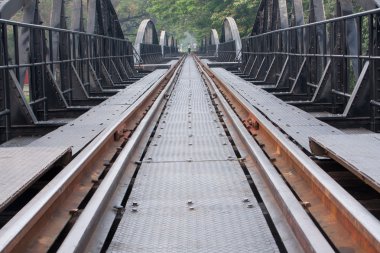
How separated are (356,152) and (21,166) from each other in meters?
2.63

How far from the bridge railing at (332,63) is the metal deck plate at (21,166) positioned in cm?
429

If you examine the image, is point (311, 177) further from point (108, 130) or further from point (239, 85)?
point (239, 85)

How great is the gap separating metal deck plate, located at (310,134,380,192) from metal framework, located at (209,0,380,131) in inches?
91.5

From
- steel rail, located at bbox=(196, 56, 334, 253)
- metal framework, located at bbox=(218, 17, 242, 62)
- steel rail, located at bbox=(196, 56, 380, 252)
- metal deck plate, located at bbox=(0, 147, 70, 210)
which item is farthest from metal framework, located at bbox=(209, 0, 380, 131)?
metal framework, located at bbox=(218, 17, 242, 62)

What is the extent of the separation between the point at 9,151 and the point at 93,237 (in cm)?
221

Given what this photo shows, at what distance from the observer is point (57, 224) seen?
12.6 ft

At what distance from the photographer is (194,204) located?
4.41 metres

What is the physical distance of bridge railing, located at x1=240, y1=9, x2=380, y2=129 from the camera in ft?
26.8

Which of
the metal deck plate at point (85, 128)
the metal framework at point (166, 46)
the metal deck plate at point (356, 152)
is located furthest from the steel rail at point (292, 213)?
the metal framework at point (166, 46)

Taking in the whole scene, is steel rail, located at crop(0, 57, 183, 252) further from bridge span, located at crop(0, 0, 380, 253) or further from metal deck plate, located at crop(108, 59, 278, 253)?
metal deck plate, located at crop(108, 59, 278, 253)

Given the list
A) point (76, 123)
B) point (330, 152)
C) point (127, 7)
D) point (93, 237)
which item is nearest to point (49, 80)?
point (76, 123)

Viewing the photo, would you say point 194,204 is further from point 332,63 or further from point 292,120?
point 332,63

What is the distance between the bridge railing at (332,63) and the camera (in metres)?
8.17

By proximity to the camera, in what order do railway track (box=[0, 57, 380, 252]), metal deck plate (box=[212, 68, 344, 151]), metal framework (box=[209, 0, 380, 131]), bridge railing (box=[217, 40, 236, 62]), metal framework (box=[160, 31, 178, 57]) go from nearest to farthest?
railway track (box=[0, 57, 380, 252]), metal deck plate (box=[212, 68, 344, 151]), metal framework (box=[209, 0, 380, 131]), bridge railing (box=[217, 40, 236, 62]), metal framework (box=[160, 31, 178, 57])
